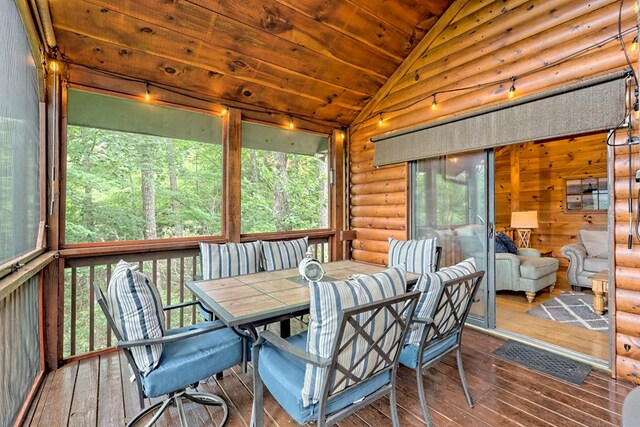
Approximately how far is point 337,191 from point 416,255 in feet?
6.69

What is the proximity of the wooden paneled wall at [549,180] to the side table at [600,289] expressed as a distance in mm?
2988

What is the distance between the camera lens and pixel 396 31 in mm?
3512

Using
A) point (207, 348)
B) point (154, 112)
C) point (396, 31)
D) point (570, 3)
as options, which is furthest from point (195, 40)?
point (570, 3)

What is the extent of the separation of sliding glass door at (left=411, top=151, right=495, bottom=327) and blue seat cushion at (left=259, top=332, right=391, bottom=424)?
217 centimetres

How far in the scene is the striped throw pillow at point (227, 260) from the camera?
2.85 meters

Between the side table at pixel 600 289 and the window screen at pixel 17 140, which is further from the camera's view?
the side table at pixel 600 289

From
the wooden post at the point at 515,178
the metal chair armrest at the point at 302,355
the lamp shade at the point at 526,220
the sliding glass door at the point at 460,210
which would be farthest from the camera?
the wooden post at the point at 515,178

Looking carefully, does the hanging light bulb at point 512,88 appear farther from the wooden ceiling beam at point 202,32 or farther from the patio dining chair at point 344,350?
the patio dining chair at point 344,350

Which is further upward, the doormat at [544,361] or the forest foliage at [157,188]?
the forest foliage at [157,188]

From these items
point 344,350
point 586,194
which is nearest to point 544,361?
point 344,350

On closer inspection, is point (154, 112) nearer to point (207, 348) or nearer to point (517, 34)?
point (207, 348)

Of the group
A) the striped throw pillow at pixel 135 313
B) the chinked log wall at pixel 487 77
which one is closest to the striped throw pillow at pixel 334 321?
the striped throw pillow at pixel 135 313

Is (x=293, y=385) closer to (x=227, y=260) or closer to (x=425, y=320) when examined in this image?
(x=425, y=320)

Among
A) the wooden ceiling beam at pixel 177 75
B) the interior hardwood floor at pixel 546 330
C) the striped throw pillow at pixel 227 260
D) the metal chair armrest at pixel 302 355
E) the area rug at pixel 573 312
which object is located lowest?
the interior hardwood floor at pixel 546 330
